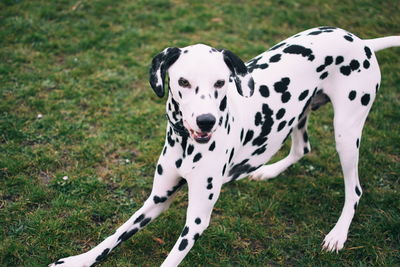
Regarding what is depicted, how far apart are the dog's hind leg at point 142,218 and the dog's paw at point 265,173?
130cm

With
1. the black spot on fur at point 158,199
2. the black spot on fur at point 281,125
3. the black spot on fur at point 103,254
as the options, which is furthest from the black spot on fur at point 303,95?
the black spot on fur at point 103,254

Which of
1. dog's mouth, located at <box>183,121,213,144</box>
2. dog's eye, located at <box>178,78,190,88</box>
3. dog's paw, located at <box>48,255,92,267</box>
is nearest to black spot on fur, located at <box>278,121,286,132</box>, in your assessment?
dog's mouth, located at <box>183,121,213,144</box>

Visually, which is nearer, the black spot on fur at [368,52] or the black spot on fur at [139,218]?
the black spot on fur at [139,218]

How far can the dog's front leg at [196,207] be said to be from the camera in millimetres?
2627

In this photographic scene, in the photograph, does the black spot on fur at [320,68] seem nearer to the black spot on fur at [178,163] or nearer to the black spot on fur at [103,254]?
the black spot on fur at [178,163]

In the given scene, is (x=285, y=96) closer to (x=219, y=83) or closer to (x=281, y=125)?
(x=281, y=125)

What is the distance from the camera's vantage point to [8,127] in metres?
4.17

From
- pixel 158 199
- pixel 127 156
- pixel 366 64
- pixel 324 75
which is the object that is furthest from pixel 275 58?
pixel 127 156

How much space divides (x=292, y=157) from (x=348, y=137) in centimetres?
83

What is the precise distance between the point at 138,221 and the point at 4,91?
2.83 meters

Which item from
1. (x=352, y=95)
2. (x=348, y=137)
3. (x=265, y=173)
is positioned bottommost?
(x=265, y=173)

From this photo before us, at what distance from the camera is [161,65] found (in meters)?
2.46

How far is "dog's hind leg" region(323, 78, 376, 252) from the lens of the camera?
10.2ft

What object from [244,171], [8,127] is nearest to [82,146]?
[8,127]
